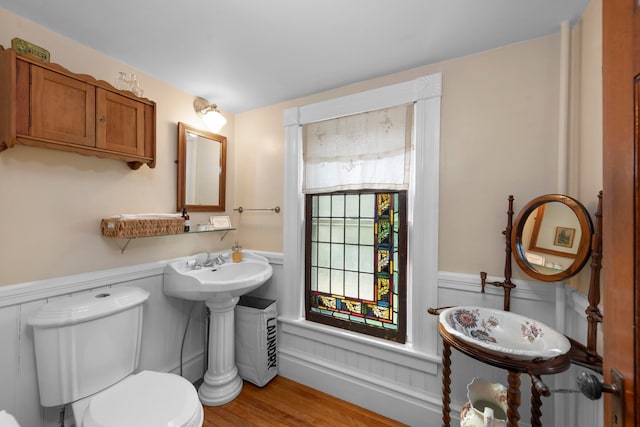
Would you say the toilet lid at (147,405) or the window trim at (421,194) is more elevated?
the window trim at (421,194)

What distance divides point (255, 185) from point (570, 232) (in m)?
2.10

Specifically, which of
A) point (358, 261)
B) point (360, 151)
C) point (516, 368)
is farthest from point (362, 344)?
point (360, 151)

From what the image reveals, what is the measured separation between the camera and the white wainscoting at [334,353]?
4.17 feet

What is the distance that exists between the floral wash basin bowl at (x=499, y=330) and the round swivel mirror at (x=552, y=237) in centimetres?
24

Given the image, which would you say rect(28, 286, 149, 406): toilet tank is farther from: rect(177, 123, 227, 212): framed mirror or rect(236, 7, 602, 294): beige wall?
rect(236, 7, 602, 294): beige wall

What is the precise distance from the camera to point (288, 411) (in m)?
1.77

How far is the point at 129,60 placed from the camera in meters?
1.64

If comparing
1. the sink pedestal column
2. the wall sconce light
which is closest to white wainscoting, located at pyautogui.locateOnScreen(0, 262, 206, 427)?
the sink pedestal column

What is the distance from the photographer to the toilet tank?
1.22 meters

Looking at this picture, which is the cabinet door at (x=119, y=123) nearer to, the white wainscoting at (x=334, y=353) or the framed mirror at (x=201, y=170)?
the framed mirror at (x=201, y=170)

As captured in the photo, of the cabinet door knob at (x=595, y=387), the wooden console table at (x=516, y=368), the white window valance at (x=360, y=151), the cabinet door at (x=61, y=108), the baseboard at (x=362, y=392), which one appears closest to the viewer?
the cabinet door knob at (x=595, y=387)

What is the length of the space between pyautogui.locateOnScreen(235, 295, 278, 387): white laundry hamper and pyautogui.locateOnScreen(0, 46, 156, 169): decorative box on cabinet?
1.26 meters

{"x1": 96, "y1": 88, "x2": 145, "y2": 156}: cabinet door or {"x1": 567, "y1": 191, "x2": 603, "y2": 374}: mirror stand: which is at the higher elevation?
{"x1": 96, "y1": 88, "x2": 145, "y2": 156}: cabinet door

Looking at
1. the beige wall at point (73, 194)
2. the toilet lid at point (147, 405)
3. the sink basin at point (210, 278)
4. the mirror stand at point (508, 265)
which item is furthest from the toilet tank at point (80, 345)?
the mirror stand at point (508, 265)
